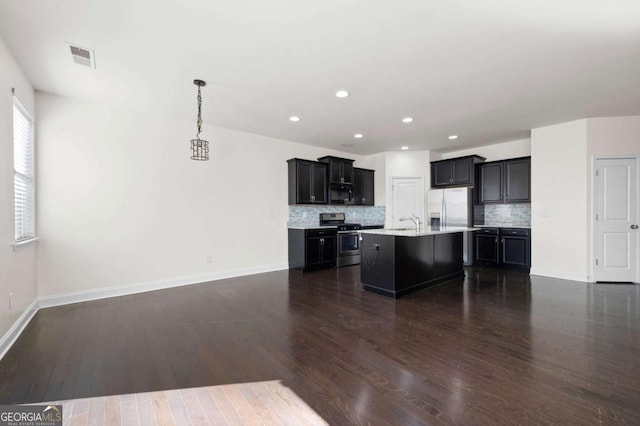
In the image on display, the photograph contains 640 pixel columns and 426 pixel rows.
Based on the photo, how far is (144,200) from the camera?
4.35m

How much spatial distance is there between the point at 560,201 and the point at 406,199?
2890mm

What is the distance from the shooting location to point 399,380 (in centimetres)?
199

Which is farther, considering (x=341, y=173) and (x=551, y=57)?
(x=341, y=173)

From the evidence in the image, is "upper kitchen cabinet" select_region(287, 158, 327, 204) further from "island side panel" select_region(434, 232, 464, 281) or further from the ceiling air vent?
the ceiling air vent

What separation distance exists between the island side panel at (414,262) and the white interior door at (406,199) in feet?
8.40

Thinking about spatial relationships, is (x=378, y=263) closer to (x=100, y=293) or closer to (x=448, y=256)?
(x=448, y=256)

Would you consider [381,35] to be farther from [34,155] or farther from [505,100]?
[34,155]

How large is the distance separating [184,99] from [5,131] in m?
1.76

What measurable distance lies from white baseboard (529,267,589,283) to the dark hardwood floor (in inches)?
28.6

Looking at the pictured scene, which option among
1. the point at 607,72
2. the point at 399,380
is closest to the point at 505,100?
the point at 607,72

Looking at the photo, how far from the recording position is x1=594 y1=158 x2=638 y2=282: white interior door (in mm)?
→ 4621

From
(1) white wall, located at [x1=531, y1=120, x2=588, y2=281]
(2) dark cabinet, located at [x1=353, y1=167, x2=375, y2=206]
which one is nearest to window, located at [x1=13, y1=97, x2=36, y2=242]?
(2) dark cabinet, located at [x1=353, y1=167, x2=375, y2=206]

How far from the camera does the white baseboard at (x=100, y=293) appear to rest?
105 inches

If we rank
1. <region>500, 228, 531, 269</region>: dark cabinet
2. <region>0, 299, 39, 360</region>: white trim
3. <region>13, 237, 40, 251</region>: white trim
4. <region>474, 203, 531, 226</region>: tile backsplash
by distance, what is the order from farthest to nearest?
1. <region>474, 203, 531, 226</region>: tile backsplash
2. <region>500, 228, 531, 269</region>: dark cabinet
3. <region>13, 237, 40, 251</region>: white trim
4. <region>0, 299, 39, 360</region>: white trim
